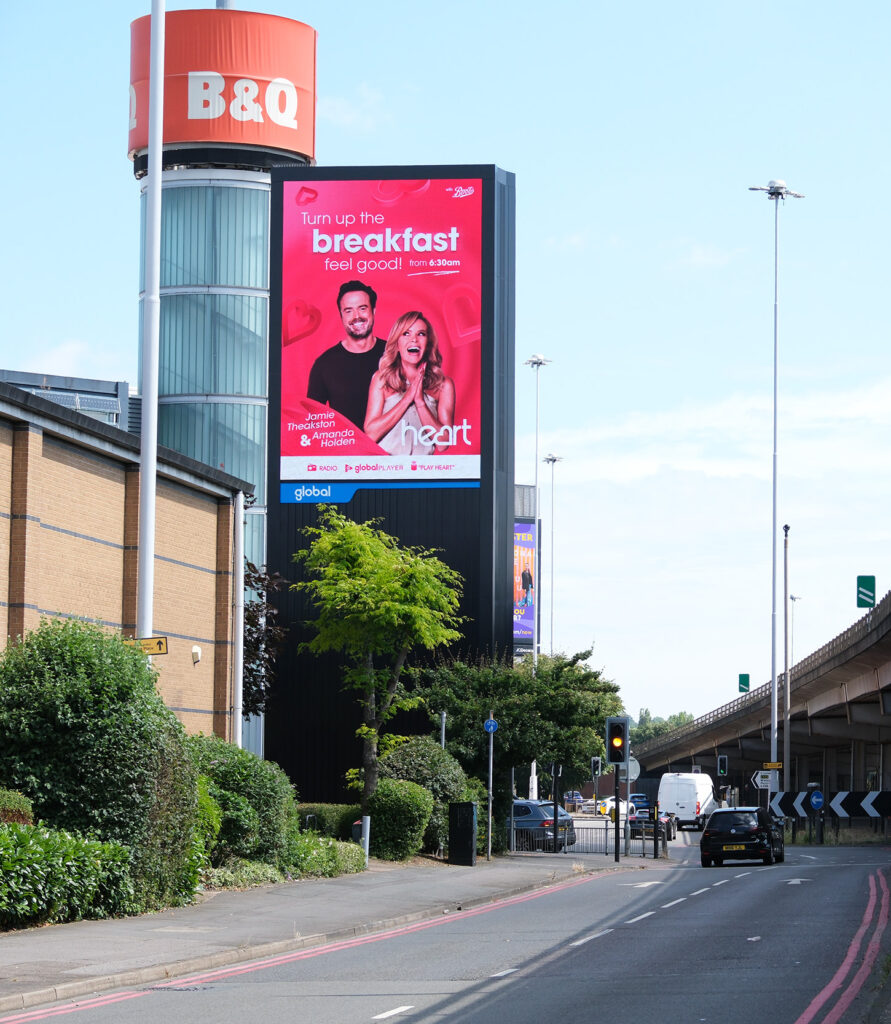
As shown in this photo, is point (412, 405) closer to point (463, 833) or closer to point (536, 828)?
point (536, 828)

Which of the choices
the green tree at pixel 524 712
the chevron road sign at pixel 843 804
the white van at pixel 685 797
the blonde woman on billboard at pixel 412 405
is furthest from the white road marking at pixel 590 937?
the white van at pixel 685 797

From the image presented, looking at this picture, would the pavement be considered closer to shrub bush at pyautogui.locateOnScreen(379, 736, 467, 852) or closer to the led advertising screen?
shrub bush at pyautogui.locateOnScreen(379, 736, 467, 852)

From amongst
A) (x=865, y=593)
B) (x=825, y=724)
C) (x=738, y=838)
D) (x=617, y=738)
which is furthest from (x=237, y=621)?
(x=825, y=724)

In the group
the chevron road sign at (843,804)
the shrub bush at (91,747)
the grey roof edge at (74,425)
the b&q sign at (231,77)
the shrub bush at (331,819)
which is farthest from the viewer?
the b&q sign at (231,77)

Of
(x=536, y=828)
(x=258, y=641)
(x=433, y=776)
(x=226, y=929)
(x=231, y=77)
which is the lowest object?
(x=536, y=828)

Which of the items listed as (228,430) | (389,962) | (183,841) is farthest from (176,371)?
(389,962)

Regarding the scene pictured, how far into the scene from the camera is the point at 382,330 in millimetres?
45906

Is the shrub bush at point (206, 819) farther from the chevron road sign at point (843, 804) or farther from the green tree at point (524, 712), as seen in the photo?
the chevron road sign at point (843, 804)

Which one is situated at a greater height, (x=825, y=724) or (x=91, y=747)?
(x=91, y=747)

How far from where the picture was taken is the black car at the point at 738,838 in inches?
1412

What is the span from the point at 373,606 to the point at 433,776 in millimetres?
4826

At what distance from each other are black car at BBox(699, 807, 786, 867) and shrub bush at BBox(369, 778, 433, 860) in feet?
24.8

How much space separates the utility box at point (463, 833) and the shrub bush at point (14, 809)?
50.0ft

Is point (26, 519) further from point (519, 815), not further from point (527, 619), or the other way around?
point (527, 619)
